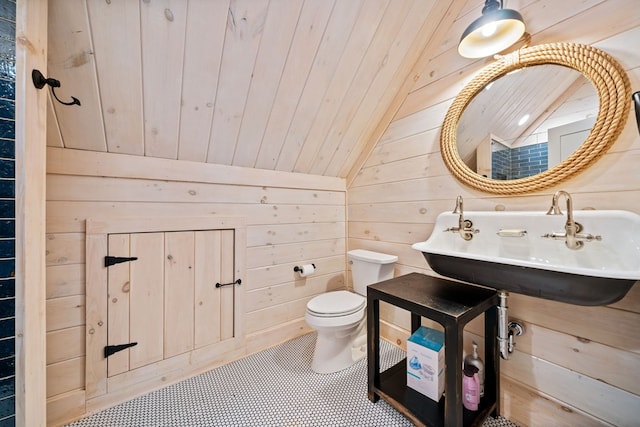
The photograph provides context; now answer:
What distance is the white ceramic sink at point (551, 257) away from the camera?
820 mm

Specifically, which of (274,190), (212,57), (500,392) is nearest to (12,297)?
(212,57)

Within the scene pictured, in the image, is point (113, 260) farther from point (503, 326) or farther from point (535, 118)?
point (535, 118)

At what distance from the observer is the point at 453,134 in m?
1.52

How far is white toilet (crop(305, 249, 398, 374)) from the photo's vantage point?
1.53 meters

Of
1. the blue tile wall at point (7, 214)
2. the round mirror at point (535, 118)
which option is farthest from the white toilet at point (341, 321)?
the blue tile wall at point (7, 214)

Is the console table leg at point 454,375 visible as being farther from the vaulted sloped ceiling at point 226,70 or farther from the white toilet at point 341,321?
the vaulted sloped ceiling at point 226,70

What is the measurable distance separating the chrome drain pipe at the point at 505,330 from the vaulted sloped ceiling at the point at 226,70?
145cm

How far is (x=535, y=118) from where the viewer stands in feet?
4.11

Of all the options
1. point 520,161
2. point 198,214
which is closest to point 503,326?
point 520,161

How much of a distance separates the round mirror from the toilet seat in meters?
1.01

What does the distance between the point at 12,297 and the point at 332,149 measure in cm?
184

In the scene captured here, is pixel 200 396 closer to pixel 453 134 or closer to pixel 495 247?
pixel 495 247

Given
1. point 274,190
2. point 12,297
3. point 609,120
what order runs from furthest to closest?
point 274,190
point 609,120
point 12,297

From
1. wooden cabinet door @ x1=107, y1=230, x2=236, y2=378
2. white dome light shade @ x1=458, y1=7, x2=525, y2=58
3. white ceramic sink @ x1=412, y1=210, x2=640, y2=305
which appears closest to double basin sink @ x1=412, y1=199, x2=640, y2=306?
white ceramic sink @ x1=412, y1=210, x2=640, y2=305
